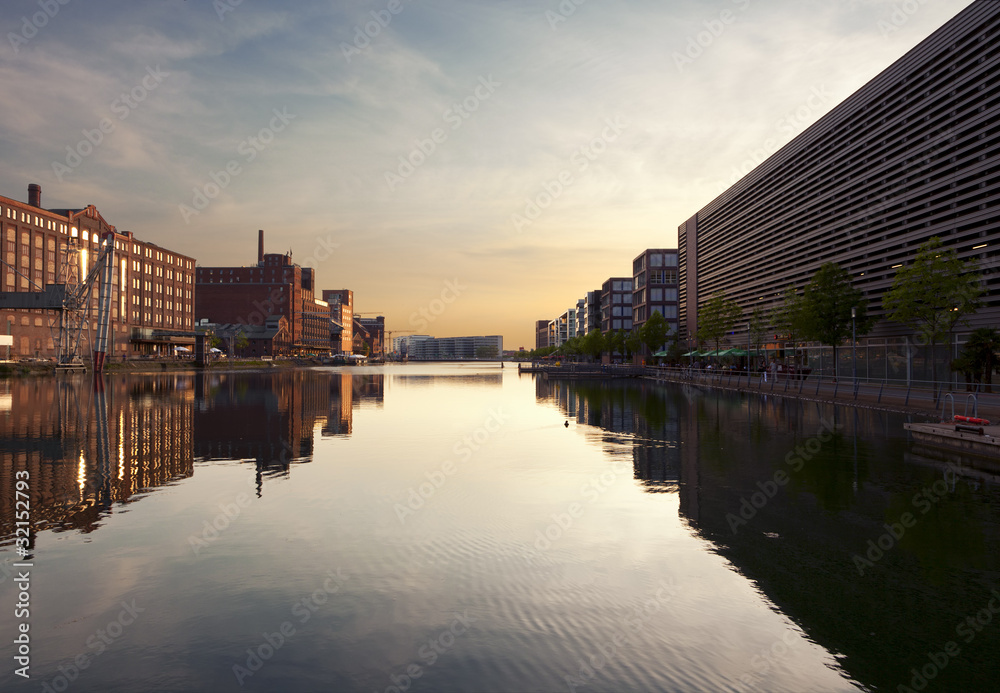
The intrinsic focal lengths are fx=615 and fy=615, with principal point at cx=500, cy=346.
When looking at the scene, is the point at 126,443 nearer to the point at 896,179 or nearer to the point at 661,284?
the point at 896,179

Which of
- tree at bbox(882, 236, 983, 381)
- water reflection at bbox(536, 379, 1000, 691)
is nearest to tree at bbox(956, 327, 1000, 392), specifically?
tree at bbox(882, 236, 983, 381)

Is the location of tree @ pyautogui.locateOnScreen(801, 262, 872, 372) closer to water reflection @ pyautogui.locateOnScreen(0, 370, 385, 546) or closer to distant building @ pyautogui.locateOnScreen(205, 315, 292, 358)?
water reflection @ pyautogui.locateOnScreen(0, 370, 385, 546)

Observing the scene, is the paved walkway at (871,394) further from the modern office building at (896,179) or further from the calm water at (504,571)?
the calm water at (504,571)

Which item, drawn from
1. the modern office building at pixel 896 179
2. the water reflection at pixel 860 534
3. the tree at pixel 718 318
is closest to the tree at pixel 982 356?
the modern office building at pixel 896 179

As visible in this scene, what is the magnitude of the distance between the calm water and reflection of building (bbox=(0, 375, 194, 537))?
0.48ft

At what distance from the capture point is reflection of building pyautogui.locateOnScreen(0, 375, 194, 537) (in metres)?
12.7

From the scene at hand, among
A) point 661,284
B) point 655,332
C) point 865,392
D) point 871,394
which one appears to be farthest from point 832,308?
point 661,284

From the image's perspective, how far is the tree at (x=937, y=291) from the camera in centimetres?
3759

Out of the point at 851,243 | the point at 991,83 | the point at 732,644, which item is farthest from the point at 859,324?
the point at 732,644

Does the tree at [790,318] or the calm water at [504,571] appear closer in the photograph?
the calm water at [504,571]

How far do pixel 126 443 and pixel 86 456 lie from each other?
3.13 metres

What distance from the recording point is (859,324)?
167 ft

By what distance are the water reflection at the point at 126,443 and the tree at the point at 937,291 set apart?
3599 cm

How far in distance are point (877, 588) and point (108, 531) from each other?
12466 mm
